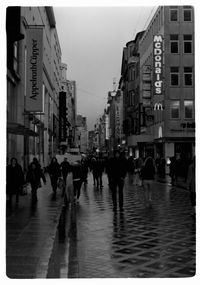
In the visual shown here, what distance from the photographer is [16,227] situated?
35.9 ft

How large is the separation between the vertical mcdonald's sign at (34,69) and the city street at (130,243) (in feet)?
42.9

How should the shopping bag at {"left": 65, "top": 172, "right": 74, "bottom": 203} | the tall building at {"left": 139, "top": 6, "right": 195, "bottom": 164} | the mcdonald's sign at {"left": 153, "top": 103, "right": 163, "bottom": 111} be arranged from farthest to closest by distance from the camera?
the mcdonald's sign at {"left": 153, "top": 103, "right": 163, "bottom": 111}
the tall building at {"left": 139, "top": 6, "right": 195, "bottom": 164}
the shopping bag at {"left": 65, "top": 172, "right": 74, "bottom": 203}

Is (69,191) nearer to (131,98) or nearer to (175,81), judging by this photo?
(175,81)

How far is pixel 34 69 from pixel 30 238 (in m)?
18.4

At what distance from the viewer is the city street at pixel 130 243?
23.1 ft

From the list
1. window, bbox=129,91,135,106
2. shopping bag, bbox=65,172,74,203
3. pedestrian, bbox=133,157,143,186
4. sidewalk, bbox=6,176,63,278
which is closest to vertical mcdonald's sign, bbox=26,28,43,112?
pedestrian, bbox=133,157,143,186

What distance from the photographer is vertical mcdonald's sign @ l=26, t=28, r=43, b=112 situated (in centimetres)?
2606

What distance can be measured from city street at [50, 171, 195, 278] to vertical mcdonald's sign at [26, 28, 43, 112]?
13.1 m

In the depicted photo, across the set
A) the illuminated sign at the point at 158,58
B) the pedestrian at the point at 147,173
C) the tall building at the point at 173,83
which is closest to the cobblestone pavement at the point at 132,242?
the pedestrian at the point at 147,173

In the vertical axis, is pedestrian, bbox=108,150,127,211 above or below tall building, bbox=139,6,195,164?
below

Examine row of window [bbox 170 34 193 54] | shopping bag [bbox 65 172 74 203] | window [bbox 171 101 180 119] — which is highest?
row of window [bbox 170 34 193 54]

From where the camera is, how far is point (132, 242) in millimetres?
9297

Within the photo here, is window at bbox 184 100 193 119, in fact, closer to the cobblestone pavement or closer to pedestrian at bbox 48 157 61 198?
pedestrian at bbox 48 157 61 198
